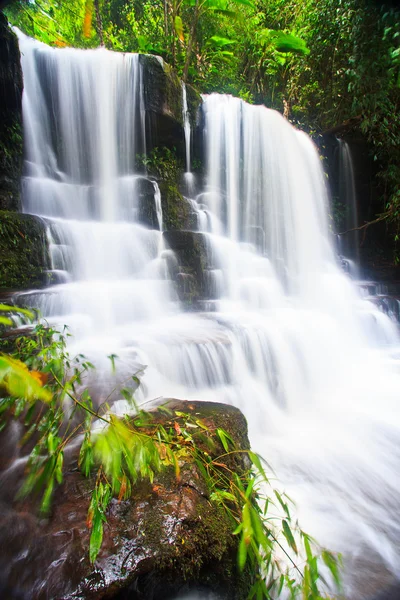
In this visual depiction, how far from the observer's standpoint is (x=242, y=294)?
6.27 metres

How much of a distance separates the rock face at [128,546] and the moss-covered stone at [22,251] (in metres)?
3.73

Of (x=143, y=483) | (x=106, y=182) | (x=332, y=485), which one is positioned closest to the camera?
(x=143, y=483)

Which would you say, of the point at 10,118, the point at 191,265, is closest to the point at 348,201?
the point at 191,265

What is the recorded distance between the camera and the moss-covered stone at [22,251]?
4.52m

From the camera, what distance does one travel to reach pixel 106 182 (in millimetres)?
7828

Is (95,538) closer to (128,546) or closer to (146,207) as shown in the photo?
(128,546)

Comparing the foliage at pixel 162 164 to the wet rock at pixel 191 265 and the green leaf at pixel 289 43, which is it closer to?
the wet rock at pixel 191 265

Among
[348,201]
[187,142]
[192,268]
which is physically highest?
[187,142]

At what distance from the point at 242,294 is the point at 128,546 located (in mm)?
5287

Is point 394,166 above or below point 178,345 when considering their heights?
above

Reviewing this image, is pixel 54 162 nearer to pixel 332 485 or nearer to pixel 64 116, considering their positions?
pixel 64 116

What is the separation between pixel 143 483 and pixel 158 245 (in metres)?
5.25

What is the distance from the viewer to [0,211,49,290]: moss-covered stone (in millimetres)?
4516

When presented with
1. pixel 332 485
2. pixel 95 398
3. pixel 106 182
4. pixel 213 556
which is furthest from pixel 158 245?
pixel 213 556
